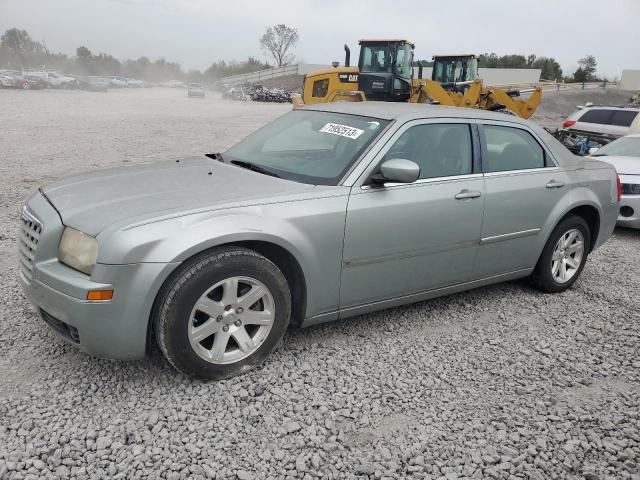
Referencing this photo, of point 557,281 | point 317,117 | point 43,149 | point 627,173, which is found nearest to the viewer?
point 317,117

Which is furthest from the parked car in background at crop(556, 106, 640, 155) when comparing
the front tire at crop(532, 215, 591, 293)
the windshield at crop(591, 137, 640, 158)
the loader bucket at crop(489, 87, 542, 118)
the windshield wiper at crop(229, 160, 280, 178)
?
the windshield wiper at crop(229, 160, 280, 178)

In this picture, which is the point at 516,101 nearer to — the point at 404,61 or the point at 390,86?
the point at 404,61

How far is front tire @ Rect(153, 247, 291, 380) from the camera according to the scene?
9.64 feet

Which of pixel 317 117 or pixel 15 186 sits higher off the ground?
pixel 317 117

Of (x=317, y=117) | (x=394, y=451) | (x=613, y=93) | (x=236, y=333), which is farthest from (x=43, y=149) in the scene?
(x=613, y=93)

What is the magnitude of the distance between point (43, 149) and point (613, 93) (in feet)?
168

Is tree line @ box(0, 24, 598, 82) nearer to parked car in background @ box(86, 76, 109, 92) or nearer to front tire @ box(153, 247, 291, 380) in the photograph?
parked car in background @ box(86, 76, 109, 92)

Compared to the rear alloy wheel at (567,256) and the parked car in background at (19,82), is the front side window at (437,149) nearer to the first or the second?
the rear alloy wheel at (567,256)

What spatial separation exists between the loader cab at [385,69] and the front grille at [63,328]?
13.2 m

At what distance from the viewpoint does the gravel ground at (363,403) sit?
2.62 metres

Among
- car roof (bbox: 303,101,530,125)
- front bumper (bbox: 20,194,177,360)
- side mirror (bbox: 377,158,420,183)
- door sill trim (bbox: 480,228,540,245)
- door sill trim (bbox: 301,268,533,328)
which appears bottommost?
door sill trim (bbox: 301,268,533,328)

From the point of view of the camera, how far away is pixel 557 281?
4945mm

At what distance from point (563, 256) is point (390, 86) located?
1109cm

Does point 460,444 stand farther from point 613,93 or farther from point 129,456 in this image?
point 613,93
